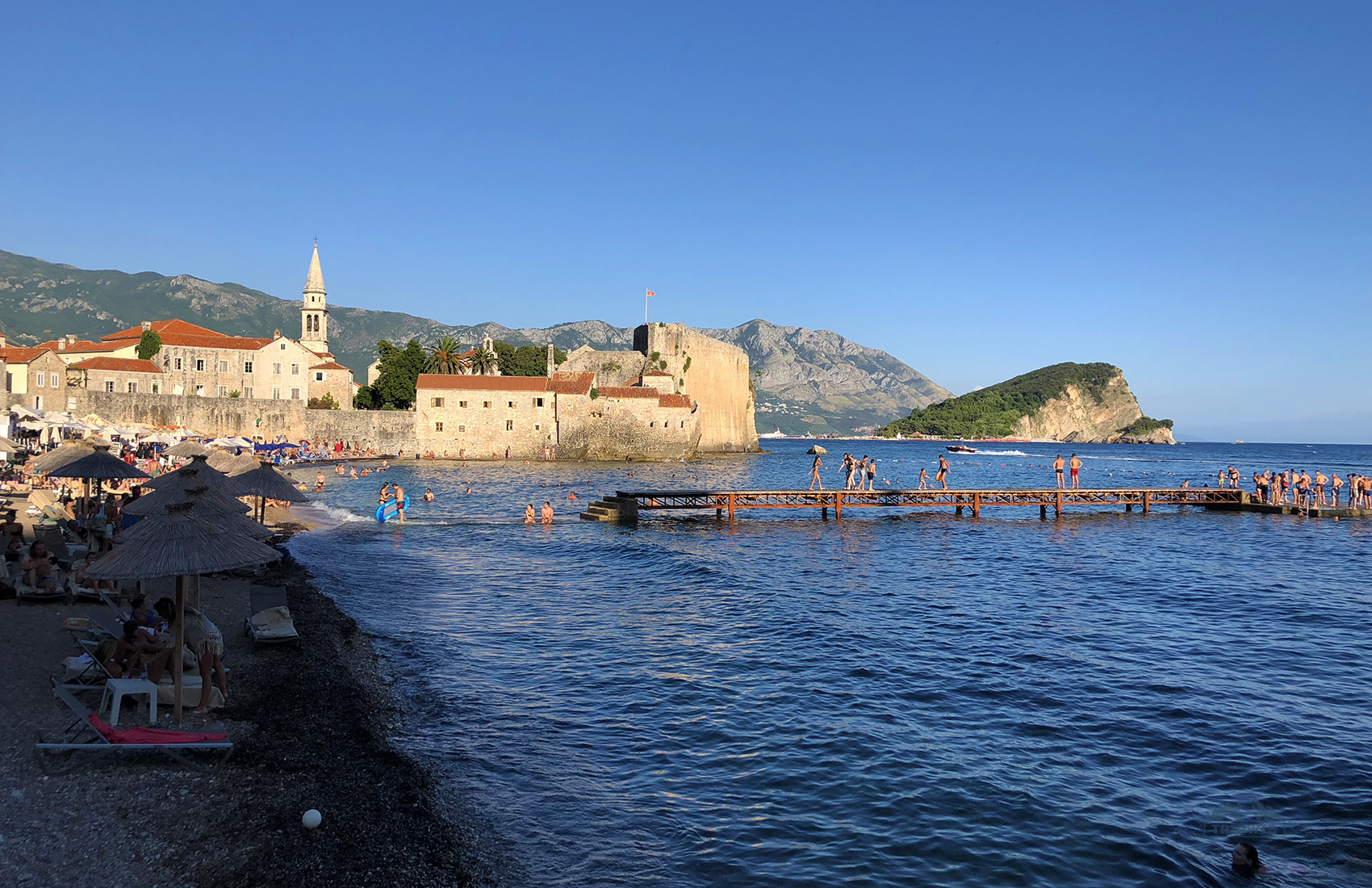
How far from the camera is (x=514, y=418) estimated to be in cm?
6253

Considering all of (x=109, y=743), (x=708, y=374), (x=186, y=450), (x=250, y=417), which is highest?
(x=708, y=374)

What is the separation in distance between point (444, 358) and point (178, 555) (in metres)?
69.6

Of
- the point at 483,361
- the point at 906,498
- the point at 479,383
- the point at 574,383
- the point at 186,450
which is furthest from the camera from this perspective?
the point at 483,361

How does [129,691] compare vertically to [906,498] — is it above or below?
below

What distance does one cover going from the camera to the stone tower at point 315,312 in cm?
7425

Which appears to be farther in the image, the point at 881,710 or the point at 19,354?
the point at 19,354

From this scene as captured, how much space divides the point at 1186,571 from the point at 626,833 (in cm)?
2065

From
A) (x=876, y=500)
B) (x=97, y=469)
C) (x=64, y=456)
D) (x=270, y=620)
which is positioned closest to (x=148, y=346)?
(x=64, y=456)

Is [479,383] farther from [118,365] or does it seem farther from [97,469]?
[97,469]

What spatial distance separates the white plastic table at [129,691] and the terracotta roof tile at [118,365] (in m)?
65.4

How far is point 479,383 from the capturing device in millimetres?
62719

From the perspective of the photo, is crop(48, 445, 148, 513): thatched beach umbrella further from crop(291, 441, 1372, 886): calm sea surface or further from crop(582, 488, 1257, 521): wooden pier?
crop(582, 488, 1257, 521): wooden pier

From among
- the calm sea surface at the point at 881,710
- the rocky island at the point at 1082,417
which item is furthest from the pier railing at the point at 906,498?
the rocky island at the point at 1082,417

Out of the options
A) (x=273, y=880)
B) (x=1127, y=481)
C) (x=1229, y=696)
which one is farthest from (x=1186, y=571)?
(x=1127, y=481)
